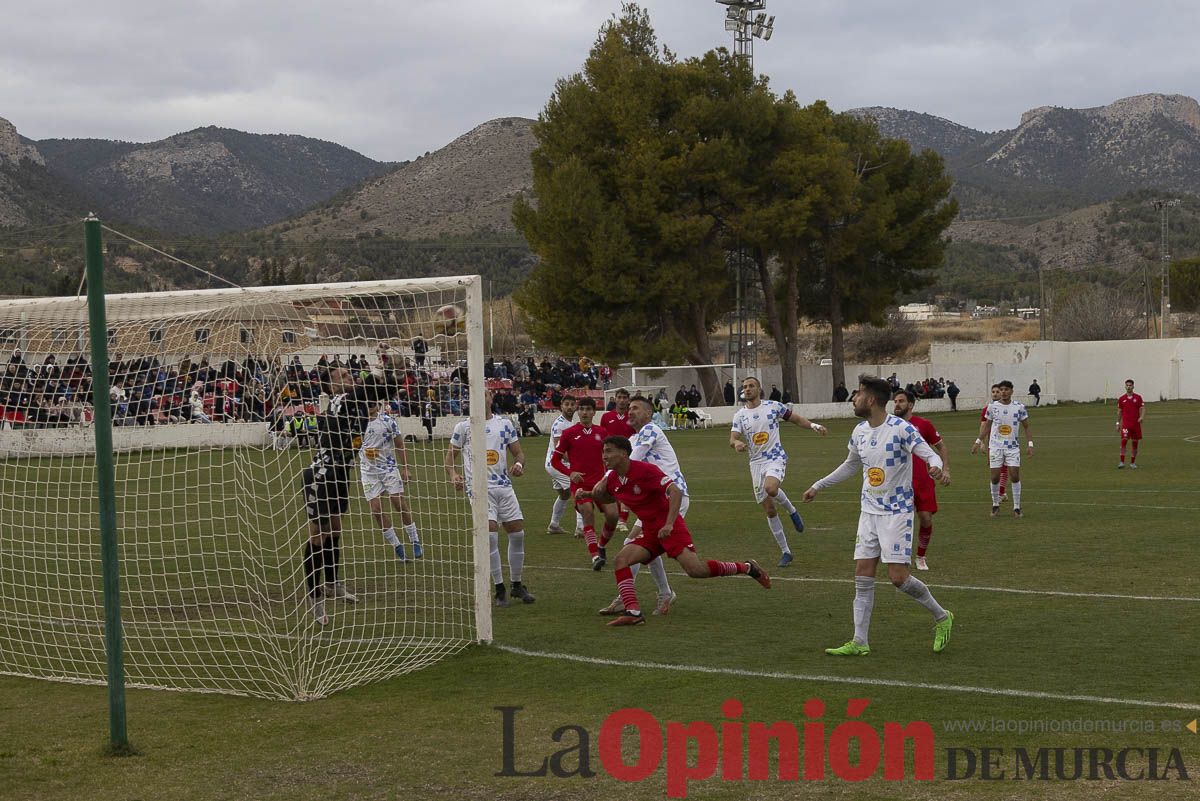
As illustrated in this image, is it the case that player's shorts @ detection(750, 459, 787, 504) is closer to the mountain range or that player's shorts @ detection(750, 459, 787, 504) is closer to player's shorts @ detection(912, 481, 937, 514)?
player's shorts @ detection(912, 481, 937, 514)

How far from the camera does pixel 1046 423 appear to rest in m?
45.2

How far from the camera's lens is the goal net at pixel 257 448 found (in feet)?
31.0

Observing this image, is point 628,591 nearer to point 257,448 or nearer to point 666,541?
point 666,541

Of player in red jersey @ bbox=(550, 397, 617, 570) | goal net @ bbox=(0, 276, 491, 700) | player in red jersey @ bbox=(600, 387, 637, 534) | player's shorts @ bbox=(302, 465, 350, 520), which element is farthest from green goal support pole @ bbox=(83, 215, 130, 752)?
player in red jersey @ bbox=(600, 387, 637, 534)

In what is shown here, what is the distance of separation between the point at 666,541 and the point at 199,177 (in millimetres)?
115454

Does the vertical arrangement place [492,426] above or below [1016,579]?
above

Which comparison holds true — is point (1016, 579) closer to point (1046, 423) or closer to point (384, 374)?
point (384, 374)

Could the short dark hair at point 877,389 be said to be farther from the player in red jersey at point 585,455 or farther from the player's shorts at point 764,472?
the player in red jersey at point 585,455

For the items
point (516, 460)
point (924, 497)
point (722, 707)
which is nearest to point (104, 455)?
point (722, 707)

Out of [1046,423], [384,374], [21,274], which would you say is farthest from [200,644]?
[21,274]

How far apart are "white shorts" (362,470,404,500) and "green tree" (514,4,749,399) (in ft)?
113

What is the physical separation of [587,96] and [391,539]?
127 ft

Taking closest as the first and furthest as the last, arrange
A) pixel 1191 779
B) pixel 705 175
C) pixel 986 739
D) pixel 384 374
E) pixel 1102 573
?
pixel 1191 779 < pixel 986 739 < pixel 384 374 < pixel 1102 573 < pixel 705 175

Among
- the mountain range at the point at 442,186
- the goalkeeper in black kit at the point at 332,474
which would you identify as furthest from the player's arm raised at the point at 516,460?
the mountain range at the point at 442,186
